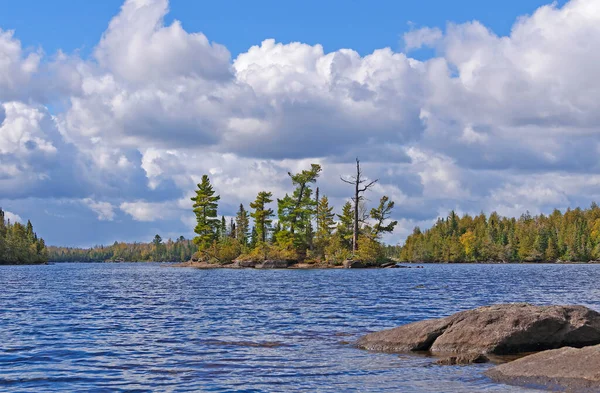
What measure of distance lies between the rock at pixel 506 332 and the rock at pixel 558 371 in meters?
2.94

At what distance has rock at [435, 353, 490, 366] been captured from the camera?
59.8 feet

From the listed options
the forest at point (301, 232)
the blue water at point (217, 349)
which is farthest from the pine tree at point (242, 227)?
the blue water at point (217, 349)

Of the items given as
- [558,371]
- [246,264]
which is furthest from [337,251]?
[558,371]

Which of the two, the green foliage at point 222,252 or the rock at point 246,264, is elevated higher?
the green foliage at point 222,252

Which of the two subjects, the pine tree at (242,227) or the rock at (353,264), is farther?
the pine tree at (242,227)

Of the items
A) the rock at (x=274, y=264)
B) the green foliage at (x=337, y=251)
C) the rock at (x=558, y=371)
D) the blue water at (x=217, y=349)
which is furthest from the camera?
the rock at (x=274, y=264)

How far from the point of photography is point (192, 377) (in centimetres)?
1680

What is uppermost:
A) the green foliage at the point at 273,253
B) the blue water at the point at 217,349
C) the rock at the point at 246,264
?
the green foliage at the point at 273,253

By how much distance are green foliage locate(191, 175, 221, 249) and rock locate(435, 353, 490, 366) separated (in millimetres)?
115378

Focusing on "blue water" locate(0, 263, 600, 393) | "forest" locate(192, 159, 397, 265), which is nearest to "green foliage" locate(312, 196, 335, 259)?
"forest" locate(192, 159, 397, 265)

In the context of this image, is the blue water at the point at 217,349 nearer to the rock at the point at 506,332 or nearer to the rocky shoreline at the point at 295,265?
the rock at the point at 506,332

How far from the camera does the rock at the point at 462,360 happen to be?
18234 mm

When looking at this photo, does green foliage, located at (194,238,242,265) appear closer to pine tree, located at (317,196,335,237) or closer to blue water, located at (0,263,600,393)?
pine tree, located at (317,196,335,237)

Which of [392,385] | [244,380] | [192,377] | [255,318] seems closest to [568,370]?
[392,385]
